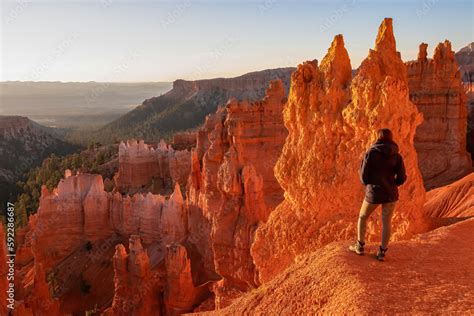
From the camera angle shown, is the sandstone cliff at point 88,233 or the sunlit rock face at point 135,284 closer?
the sunlit rock face at point 135,284

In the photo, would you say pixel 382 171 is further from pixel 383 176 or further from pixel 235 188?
pixel 235 188

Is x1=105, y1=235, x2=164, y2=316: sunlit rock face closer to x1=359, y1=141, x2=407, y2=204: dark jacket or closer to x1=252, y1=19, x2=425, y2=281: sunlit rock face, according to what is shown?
x1=252, y1=19, x2=425, y2=281: sunlit rock face

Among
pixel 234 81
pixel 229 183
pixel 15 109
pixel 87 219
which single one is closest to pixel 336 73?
pixel 229 183

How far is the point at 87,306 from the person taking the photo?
67.7 ft

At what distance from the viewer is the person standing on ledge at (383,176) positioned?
5383 millimetres

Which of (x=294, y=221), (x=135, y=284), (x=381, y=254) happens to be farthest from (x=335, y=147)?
(x=135, y=284)

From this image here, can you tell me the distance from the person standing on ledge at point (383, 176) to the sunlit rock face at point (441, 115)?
1708cm

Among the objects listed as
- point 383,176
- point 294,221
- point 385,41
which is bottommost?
point 294,221

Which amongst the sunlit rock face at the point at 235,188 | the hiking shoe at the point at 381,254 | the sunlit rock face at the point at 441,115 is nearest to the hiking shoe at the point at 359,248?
the hiking shoe at the point at 381,254

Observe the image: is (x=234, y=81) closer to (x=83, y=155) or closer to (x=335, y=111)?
(x=83, y=155)

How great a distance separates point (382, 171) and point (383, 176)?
6 centimetres

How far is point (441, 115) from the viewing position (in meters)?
22.2

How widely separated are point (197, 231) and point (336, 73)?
13.1 metres

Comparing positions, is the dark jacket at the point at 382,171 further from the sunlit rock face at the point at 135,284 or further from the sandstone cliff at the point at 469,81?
the sandstone cliff at the point at 469,81
